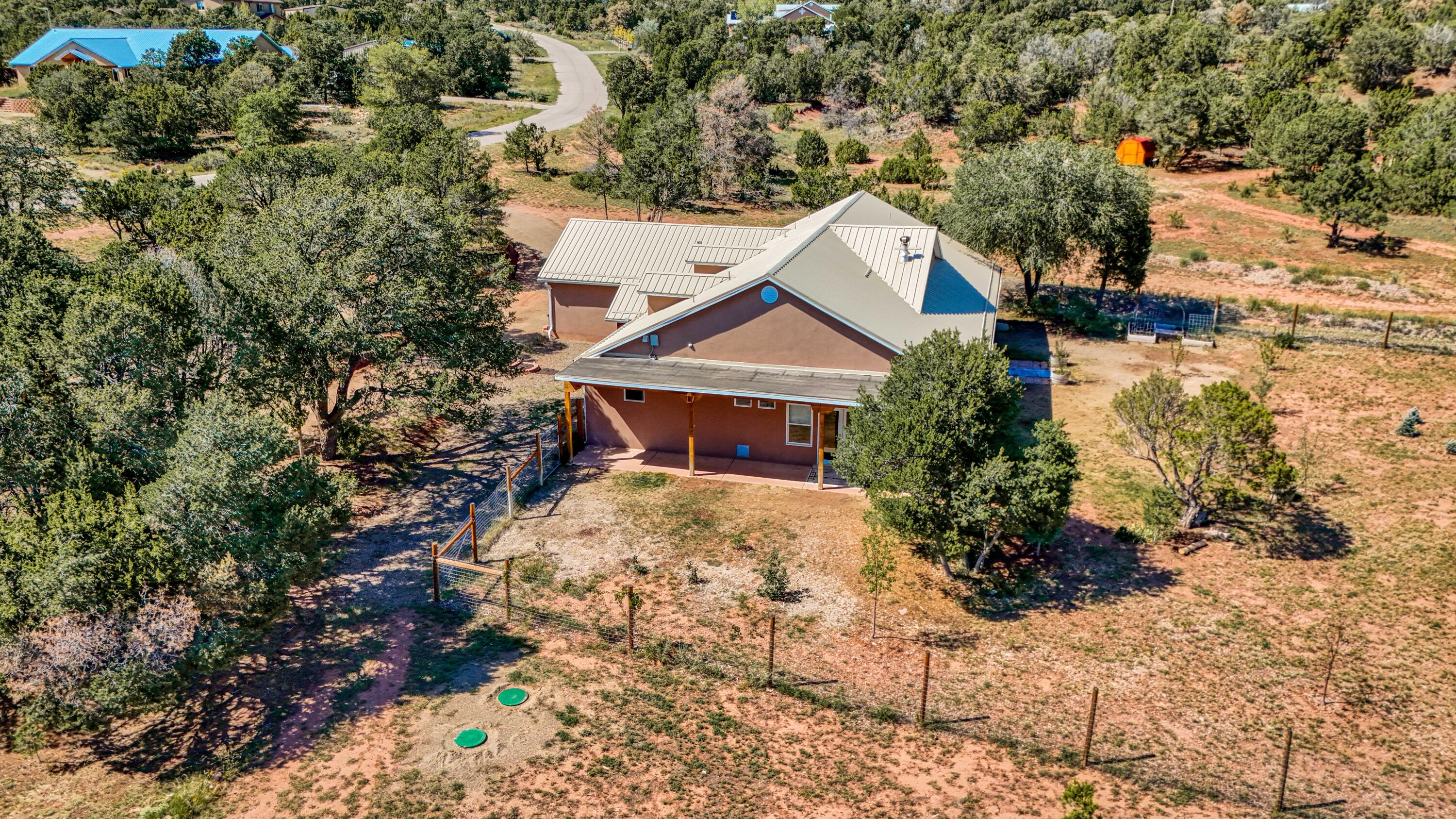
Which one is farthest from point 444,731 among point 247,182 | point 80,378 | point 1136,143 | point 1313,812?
point 1136,143

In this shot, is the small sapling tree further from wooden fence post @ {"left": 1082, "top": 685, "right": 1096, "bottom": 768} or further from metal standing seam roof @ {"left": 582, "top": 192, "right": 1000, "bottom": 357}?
metal standing seam roof @ {"left": 582, "top": 192, "right": 1000, "bottom": 357}

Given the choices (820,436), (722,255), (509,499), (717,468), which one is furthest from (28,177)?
(820,436)

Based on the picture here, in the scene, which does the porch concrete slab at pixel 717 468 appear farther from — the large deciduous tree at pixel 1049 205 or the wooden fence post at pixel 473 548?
the large deciduous tree at pixel 1049 205

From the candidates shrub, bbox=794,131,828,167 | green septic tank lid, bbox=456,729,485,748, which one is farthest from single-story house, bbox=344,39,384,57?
green septic tank lid, bbox=456,729,485,748

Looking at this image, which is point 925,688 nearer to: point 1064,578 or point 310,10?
point 1064,578

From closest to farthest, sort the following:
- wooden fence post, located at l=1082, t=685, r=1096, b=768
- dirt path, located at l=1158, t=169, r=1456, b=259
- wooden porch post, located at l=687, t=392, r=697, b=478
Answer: wooden fence post, located at l=1082, t=685, r=1096, b=768
wooden porch post, located at l=687, t=392, r=697, b=478
dirt path, located at l=1158, t=169, r=1456, b=259
